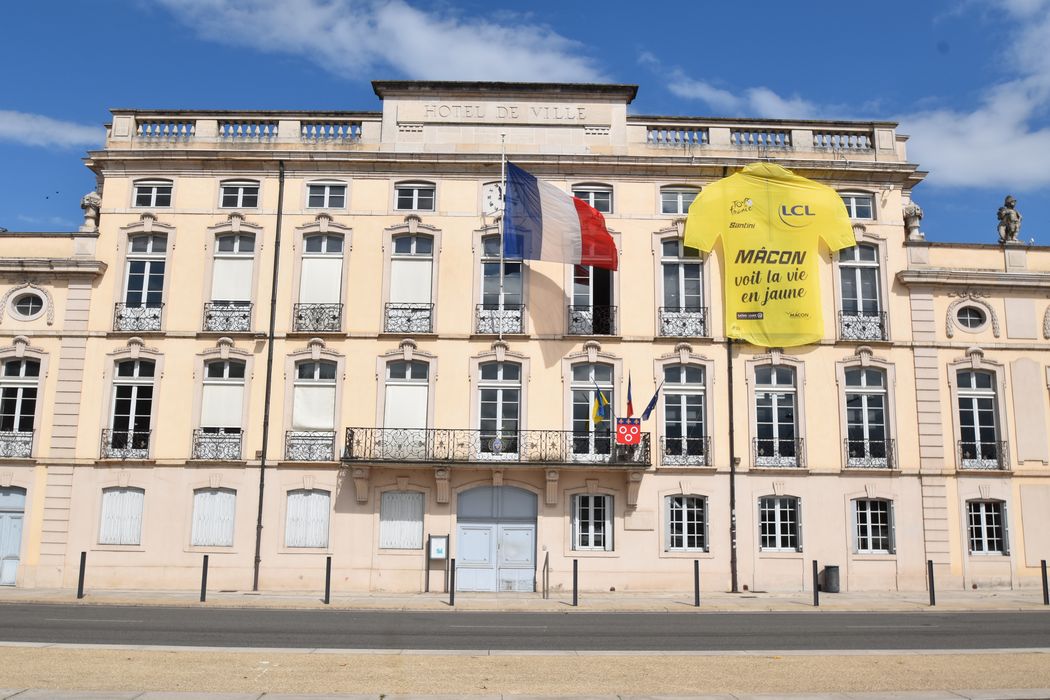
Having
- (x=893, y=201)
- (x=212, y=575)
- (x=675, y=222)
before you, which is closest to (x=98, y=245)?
(x=212, y=575)

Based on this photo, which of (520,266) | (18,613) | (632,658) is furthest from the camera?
(520,266)

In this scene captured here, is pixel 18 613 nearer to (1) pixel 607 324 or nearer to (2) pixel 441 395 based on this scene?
(2) pixel 441 395

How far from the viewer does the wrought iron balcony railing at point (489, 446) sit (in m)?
25.0

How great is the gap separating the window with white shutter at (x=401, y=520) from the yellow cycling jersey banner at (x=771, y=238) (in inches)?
396

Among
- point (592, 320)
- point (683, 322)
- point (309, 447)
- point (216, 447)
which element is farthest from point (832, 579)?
point (216, 447)

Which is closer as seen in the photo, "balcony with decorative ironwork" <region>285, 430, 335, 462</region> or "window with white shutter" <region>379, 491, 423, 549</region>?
"window with white shutter" <region>379, 491, 423, 549</region>

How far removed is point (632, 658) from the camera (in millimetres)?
12617

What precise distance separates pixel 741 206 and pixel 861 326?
4810mm

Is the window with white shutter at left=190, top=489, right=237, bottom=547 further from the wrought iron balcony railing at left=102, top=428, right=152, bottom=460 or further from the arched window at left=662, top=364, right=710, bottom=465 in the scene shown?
the arched window at left=662, top=364, right=710, bottom=465

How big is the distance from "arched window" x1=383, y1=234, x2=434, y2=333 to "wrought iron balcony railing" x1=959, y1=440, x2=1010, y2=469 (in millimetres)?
15316

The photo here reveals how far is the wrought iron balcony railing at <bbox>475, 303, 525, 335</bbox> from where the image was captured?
26000mm

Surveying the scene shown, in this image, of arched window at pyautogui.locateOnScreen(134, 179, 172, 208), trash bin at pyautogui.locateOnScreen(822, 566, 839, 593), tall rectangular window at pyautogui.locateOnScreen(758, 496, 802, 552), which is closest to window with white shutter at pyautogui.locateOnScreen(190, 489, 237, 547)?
arched window at pyautogui.locateOnScreen(134, 179, 172, 208)

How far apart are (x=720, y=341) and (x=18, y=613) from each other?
18.1 metres

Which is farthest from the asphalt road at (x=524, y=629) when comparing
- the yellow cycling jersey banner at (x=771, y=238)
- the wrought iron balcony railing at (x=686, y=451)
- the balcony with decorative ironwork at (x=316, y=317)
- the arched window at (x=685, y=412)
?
the yellow cycling jersey banner at (x=771, y=238)
